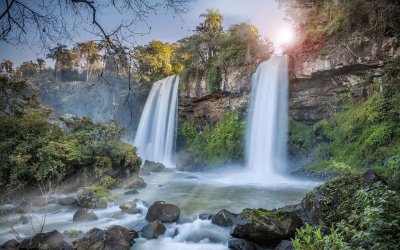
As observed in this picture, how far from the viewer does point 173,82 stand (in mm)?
25562

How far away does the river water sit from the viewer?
6961 millimetres

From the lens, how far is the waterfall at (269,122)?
57.9 ft

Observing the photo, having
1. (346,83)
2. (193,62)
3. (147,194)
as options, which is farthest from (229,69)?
(147,194)

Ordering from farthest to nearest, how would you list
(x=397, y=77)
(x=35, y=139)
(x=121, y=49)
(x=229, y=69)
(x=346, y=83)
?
1. (x=229, y=69)
2. (x=346, y=83)
3. (x=397, y=77)
4. (x=35, y=139)
5. (x=121, y=49)

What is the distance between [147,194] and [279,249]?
7576 mm

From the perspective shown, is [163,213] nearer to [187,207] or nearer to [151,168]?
[187,207]

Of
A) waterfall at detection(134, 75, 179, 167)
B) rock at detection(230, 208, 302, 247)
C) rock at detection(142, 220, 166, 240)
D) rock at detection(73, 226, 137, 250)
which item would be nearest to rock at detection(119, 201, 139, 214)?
rock at detection(142, 220, 166, 240)

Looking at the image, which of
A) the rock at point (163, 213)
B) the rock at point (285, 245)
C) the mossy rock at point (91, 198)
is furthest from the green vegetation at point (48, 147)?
the rock at point (285, 245)

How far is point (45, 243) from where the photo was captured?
5.92m

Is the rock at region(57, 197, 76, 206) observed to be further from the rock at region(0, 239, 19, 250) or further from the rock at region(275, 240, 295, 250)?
the rock at region(275, 240, 295, 250)

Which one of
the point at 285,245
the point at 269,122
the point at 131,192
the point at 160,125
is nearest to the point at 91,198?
the point at 131,192

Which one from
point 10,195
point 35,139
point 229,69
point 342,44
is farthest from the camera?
point 229,69

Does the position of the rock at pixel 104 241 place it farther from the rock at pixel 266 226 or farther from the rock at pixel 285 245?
the rock at pixel 285 245

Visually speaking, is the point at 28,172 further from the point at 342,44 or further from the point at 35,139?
the point at 342,44
